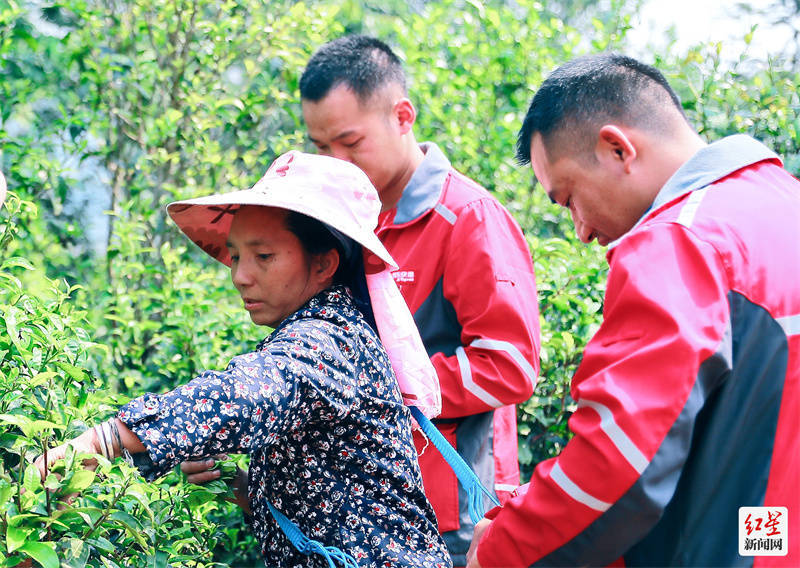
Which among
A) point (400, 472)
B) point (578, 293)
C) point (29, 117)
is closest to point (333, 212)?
point (400, 472)

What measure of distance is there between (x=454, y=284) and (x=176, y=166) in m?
2.32

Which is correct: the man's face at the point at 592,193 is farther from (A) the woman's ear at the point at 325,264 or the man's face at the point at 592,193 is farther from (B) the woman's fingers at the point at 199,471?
(B) the woman's fingers at the point at 199,471

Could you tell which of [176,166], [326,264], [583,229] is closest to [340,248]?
[326,264]

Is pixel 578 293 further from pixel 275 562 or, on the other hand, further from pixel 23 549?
pixel 23 549

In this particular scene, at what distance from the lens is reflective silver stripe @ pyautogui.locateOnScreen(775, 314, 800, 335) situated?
1667mm

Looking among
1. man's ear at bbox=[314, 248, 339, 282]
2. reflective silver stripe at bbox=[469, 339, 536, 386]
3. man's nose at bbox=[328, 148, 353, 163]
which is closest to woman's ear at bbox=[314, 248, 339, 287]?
man's ear at bbox=[314, 248, 339, 282]

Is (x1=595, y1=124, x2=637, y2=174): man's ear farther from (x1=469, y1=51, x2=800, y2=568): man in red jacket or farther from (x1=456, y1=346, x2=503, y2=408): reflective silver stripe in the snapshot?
(x1=456, y1=346, x2=503, y2=408): reflective silver stripe

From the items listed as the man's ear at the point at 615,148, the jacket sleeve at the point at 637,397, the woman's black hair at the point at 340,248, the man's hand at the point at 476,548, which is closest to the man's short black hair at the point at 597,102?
the man's ear at the point at 615,148

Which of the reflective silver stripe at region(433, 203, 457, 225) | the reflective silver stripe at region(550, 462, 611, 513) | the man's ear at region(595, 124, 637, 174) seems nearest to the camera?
the reflective silver stripe at region(550, 462, 611, 513)

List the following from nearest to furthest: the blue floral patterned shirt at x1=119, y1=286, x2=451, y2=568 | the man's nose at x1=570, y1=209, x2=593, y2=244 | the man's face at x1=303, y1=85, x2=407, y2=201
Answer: the blue floral patterned shirt at x1=119, y1=286, x2=451, y2=568
the man's nose at x1=570, y1=209, x2=593, y2=244
the man's face at x1=303, y1=85, x2=407, y2=201

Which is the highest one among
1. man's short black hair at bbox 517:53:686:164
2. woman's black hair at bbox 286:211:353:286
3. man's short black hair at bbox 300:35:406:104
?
man's short black hair at bbox 517:53:686:164

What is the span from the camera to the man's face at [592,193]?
2.02 metres

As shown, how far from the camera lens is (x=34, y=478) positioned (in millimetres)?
1625

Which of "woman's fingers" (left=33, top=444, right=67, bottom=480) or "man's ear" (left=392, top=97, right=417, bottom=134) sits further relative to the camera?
"man's ear" (left=392, top=97, right=417, bottom=134)
